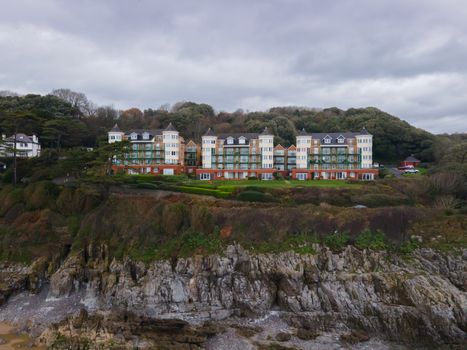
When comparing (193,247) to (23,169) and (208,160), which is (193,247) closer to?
(23,169)

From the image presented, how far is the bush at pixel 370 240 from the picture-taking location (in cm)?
2359

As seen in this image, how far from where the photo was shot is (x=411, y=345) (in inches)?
711

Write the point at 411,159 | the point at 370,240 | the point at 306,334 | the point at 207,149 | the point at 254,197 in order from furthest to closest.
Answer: the point at 411,159 < the point at 207,149 < the point at 254,197 < the point at 370,240 < the point at 306,334

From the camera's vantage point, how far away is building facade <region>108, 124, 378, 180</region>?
172ft

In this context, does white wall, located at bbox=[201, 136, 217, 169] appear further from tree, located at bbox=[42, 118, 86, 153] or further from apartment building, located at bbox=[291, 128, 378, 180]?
tree, located at bbox=[42, 118, 86, 153]

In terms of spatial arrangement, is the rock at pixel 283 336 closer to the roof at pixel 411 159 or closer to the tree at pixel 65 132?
the tree at pixel 65 132

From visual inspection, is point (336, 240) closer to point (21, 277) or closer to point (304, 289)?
point (304, 289)

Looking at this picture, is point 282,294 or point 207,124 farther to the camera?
point 207,124

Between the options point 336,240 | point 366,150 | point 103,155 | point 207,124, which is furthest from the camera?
point 207,124

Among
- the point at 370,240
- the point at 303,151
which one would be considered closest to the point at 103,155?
the point at 370,240

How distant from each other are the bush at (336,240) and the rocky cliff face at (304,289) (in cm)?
72

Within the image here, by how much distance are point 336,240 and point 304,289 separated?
4992mm

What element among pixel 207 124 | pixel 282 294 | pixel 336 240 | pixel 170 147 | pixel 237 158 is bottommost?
pixel 282 294

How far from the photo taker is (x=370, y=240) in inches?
951
